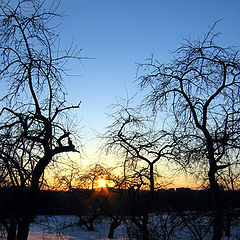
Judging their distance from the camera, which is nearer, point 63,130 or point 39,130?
point 39,130

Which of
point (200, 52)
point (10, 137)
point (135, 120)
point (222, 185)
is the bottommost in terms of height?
point (222, 185)

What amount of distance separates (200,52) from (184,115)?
1188 mm

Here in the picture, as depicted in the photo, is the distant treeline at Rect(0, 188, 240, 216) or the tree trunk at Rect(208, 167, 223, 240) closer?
the distant treeline at Rect(0, 188, 240, 216)

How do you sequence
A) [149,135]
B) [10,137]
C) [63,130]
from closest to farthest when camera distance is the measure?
[10,137] → [63,130] → [149,135]

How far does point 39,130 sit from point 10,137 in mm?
710

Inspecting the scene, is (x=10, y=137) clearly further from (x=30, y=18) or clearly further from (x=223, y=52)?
(x=223, y=52)

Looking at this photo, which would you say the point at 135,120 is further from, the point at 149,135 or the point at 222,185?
the point at 222,185

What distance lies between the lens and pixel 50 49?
454 centimetres

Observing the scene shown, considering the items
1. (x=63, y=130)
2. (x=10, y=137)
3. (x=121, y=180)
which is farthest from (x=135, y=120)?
(x=10, y=137)

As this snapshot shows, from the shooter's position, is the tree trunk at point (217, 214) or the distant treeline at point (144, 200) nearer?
the distant treeline at point (144, 200)

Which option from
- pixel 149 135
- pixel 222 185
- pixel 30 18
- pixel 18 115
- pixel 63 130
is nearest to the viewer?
pixel 18 115

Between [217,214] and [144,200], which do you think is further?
[144,200]

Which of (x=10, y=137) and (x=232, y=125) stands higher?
(x=232, y=125)

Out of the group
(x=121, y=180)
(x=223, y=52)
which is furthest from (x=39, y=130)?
(x=121, y=180)
